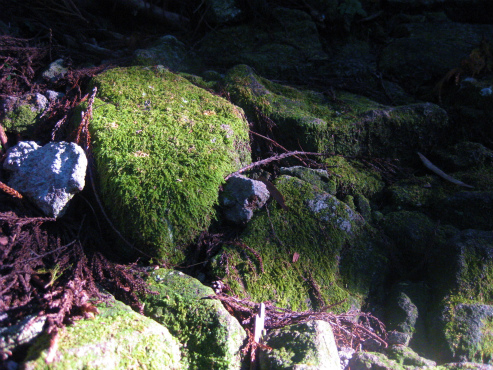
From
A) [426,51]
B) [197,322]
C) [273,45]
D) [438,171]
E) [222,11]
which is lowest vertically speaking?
[197,322]

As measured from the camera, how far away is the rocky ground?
1938 millimetres

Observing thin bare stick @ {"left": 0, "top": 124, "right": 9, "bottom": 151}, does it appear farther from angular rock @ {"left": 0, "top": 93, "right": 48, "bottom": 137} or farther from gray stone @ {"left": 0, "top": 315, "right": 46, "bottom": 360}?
gray stone @ {"left": 0, "top": 315, "right": 46, "bottom": 360}

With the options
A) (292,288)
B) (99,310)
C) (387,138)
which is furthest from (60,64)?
(387,138)

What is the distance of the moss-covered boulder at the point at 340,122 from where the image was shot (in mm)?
3344

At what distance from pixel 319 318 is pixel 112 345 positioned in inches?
48.3

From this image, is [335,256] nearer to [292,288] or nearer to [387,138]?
[292,288]

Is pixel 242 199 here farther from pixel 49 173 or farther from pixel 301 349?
pixel 49 173

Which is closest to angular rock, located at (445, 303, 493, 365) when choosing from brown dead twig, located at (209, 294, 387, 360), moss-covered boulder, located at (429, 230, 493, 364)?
moss-covered boulder, located at (429, 230, 493, 364)

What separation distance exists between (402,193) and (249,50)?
2876 millimetres

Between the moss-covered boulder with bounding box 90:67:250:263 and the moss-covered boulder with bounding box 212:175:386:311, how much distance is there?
379 mm

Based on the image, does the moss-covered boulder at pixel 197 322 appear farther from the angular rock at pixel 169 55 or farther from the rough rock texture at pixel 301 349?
the angular rock at pixel 169 55

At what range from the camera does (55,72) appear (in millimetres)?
3438

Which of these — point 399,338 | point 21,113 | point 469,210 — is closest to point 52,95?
point 21,113

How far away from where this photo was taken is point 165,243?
2352 millimetres
